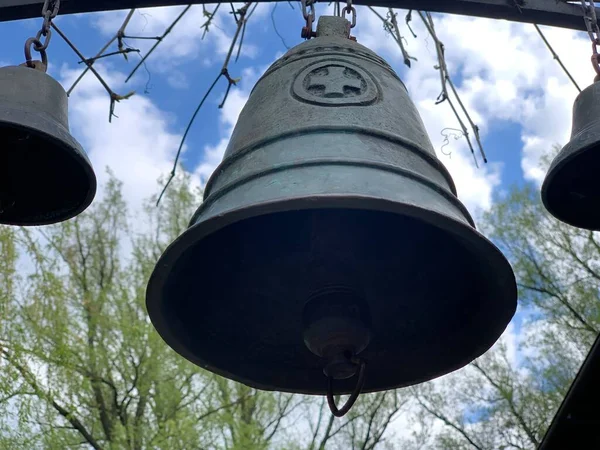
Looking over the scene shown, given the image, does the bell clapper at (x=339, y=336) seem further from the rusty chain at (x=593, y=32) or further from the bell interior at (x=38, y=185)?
the rusty chain at (x=593, y=32)

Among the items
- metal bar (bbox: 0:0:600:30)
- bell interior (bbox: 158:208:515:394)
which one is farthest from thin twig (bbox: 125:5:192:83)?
bell interior (bbox: 158:208:515:394)

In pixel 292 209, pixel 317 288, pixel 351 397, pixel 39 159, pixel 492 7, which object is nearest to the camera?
pixel 292 209

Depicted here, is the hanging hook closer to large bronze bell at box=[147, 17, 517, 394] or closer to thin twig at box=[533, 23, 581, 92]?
large bronze bell at box=[147, 17, 517, 394]

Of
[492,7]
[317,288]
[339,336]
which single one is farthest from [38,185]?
[492,7]

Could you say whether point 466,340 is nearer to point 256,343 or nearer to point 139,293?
point 256,343

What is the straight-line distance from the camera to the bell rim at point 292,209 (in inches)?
43.7

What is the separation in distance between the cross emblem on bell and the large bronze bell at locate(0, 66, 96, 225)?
1.90ft

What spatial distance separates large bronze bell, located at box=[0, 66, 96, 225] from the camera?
5.00 ft

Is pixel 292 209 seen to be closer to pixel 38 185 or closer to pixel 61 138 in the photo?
pixel 61 138

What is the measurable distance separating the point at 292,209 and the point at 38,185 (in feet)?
2.94

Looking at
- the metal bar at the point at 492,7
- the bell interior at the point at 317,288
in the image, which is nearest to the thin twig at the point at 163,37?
the metal bar at the point at 492,7

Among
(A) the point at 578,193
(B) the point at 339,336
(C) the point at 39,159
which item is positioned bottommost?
(B) the point at 339,336

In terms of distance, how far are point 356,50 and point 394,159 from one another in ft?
1.67

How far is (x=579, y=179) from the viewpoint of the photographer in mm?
1782
